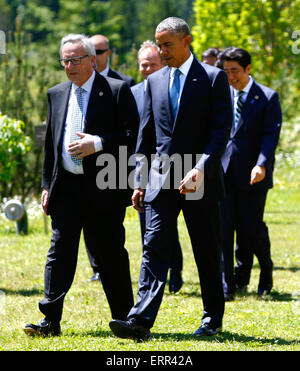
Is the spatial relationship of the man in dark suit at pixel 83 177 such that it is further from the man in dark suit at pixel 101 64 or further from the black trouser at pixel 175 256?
the man in dark suit at pixel 101 64

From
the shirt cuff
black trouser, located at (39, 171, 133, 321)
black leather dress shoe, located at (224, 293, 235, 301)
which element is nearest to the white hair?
the shirt cuff

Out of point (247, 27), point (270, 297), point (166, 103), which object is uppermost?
point (247, 27)

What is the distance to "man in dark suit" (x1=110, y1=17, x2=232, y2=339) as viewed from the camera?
5.30 meters

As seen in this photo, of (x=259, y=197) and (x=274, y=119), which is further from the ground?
(x=274, y=119)

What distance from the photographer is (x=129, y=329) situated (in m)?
5.21

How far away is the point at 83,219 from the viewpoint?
18.8 feet

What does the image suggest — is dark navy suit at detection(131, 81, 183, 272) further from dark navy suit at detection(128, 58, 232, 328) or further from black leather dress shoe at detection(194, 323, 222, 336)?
black leather dress shoe at detection(194, 323, 222, 336)

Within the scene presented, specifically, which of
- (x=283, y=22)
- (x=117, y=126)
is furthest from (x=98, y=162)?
(x=283, y=22)

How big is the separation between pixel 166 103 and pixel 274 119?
224 cm

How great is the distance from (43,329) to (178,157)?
155cm

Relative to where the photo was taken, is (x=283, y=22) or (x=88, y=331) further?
(x=283, y=22)

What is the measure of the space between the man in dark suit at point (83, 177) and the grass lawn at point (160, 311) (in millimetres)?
450

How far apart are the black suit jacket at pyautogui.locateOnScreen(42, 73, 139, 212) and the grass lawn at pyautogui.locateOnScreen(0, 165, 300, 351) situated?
103 cm

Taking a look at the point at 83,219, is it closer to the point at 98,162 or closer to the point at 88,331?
the point at 98,162
